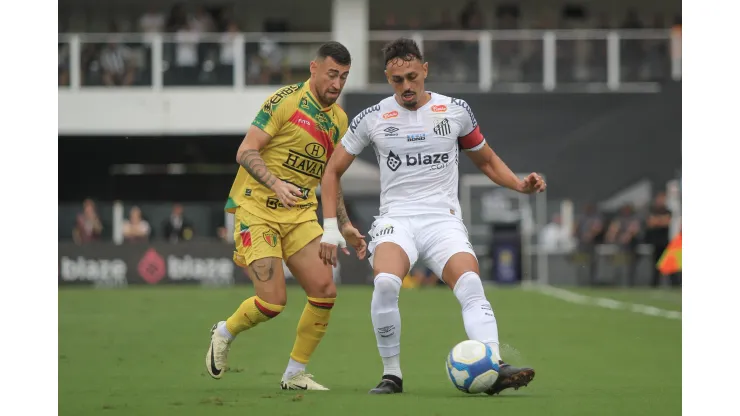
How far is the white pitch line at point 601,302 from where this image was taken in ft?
64.8

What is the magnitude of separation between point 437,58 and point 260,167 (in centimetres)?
2077

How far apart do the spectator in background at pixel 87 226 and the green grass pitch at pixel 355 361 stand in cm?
927

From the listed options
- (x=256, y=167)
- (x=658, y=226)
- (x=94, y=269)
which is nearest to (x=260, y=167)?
(x=256, y=167)

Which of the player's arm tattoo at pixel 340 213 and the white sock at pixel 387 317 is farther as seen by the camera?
the player's arm tattoo at pixel 340 213

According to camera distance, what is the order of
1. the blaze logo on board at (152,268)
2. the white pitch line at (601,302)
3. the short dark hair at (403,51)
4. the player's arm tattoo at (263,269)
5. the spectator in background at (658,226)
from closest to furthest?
the short dark hair at (403,51), the player's arm tattoo at (263,269), the white pitch line at (601,302), the spectator in background at (658,226), the blaze logo on board at (152,268)

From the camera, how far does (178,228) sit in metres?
32.2

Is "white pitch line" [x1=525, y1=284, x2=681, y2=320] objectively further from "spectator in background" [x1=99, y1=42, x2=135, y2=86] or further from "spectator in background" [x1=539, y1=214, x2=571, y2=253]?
"spectator in background" [x1=99, y1=42, x2=135, y2=86]

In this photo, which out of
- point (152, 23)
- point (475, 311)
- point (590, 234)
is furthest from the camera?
point (152, 23)

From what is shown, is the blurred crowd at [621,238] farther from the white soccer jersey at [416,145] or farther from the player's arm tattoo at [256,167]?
the player's arm tattoo at [256,167]

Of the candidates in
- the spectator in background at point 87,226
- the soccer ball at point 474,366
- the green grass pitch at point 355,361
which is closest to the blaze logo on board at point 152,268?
the spectator in background at point 87,226

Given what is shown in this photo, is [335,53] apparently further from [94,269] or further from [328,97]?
[94,269]

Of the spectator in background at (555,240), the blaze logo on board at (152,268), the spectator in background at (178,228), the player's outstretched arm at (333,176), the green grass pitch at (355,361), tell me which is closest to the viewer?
the green grass pitch at (355,361)

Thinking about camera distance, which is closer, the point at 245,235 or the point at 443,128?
the point at 443,128

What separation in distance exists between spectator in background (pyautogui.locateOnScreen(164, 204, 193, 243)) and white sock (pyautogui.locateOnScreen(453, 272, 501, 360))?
2317 cm
